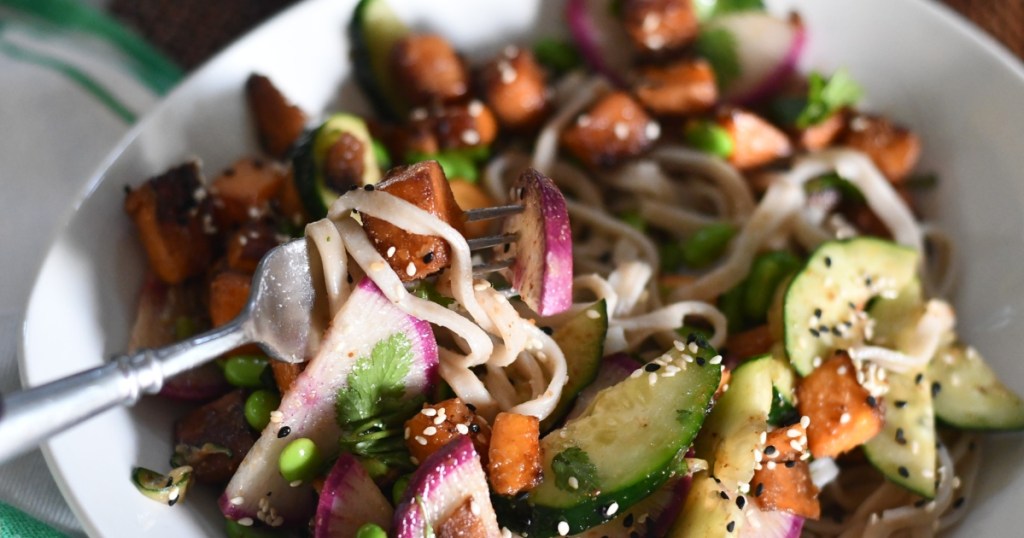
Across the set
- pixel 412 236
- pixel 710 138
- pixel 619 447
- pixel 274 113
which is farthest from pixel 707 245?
pixel 274 113

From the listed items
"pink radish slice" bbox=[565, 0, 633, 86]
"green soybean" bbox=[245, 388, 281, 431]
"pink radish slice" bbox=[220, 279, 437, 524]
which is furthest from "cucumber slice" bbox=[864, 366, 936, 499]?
"green soybean" bbox=[245, 388, 281, 431]

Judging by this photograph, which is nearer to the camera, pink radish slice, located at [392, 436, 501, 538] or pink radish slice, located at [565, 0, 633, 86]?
pink radish slice, located at [392, 436, 501, 538]

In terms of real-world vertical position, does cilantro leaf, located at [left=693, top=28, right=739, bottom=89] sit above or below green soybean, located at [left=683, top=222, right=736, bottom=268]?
above

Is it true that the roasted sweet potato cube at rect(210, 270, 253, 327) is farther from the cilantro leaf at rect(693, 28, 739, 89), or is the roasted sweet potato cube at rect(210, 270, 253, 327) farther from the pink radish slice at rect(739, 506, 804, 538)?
the cilantro leaf at rect(693, 28, 739, 89)

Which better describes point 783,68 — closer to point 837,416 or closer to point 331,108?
point 837,416

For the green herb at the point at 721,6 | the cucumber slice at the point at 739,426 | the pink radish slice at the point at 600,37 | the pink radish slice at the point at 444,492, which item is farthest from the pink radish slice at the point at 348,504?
the green herb at the point at 721,6

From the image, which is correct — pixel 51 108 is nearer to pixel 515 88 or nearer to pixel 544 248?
pixel 515 88

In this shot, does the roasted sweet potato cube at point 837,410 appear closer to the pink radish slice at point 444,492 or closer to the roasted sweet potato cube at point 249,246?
the pink radish slice at point 444,492
